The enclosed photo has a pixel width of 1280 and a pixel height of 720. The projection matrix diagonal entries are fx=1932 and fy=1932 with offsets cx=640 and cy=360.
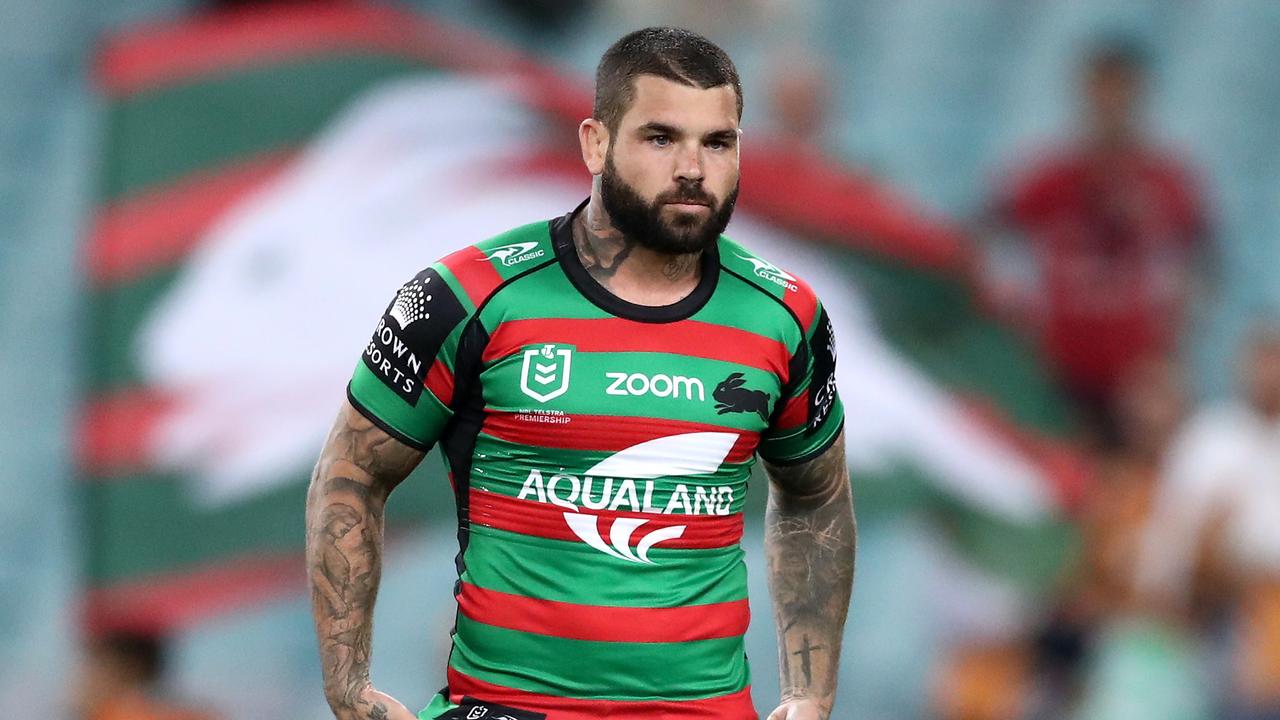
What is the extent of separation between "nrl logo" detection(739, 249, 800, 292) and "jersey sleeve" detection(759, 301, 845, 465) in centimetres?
7

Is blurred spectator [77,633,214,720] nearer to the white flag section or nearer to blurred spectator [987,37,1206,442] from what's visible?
the white flag section

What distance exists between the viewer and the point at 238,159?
8.45 meters

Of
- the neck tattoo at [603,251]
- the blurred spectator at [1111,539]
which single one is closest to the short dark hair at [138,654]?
the blurred spectator at [1111,539]

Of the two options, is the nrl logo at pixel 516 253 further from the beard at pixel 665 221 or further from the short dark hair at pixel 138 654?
the short dark hair at pixel 138 654

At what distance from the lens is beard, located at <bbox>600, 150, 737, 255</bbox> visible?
356 cm

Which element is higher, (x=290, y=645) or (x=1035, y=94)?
(x=1035, y=94)

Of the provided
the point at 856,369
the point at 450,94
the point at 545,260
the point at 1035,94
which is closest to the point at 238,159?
the point at 450,94

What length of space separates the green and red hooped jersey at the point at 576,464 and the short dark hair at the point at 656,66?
316 mm

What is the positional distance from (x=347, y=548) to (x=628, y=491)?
1.81 ft

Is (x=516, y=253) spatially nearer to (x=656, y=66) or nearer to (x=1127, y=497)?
A: (x=656, y=66)

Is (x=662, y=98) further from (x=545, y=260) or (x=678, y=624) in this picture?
(x=678, y=624)

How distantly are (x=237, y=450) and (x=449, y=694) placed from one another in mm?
4658

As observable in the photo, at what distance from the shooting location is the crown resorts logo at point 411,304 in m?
3.56

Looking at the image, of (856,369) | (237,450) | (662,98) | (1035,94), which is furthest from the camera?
(1035,94)
